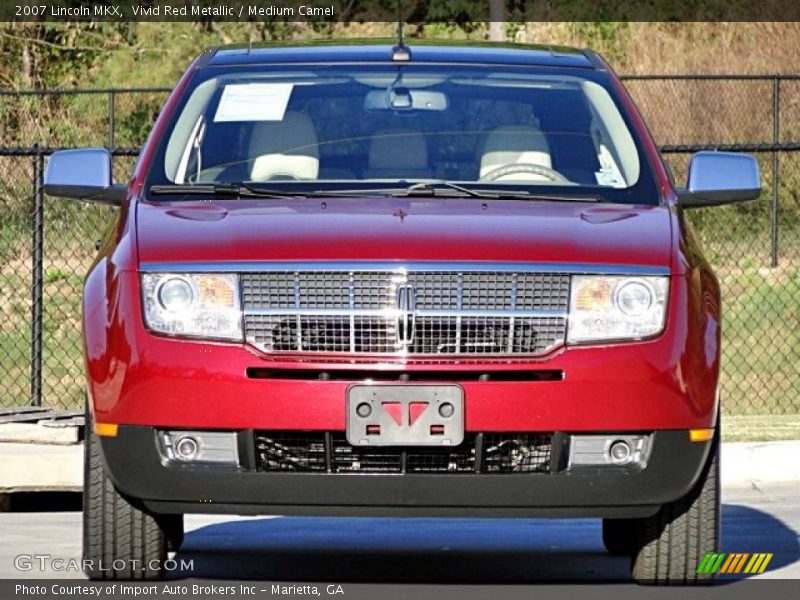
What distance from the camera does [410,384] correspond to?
237 inches

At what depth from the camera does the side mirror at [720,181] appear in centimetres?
727

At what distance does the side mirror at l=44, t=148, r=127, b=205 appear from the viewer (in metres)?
7.27

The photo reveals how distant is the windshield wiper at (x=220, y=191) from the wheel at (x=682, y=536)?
1511mm

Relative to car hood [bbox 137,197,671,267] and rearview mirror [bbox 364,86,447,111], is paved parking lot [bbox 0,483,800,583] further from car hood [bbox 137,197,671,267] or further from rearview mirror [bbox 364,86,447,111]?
rearview mirror [bbox 364,86,447,111]

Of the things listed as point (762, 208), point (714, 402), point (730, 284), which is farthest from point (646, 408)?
point (762, 208)

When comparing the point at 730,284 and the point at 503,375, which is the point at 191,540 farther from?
the point at 730,284

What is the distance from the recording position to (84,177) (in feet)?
23.9

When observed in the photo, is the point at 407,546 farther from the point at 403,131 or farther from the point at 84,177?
the point at 84,177

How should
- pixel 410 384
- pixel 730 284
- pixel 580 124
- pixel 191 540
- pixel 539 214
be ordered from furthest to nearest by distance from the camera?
pixel 730 284, pixel 191 540, pixel 580 124, pixel 539 214, pixel 410 384

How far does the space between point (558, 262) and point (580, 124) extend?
1.32 meters

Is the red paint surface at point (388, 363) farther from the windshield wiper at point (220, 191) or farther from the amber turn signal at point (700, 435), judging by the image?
the windshield wiper at point (220, 191)

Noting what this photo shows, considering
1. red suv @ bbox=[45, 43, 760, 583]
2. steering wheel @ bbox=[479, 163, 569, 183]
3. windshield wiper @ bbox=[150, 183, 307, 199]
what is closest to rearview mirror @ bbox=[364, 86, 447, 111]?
steering wheel @ bbox=[479, 163, 569, 183]

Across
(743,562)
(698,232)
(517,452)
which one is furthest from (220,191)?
(698,232)

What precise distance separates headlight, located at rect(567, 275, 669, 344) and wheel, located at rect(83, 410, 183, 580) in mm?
1480
